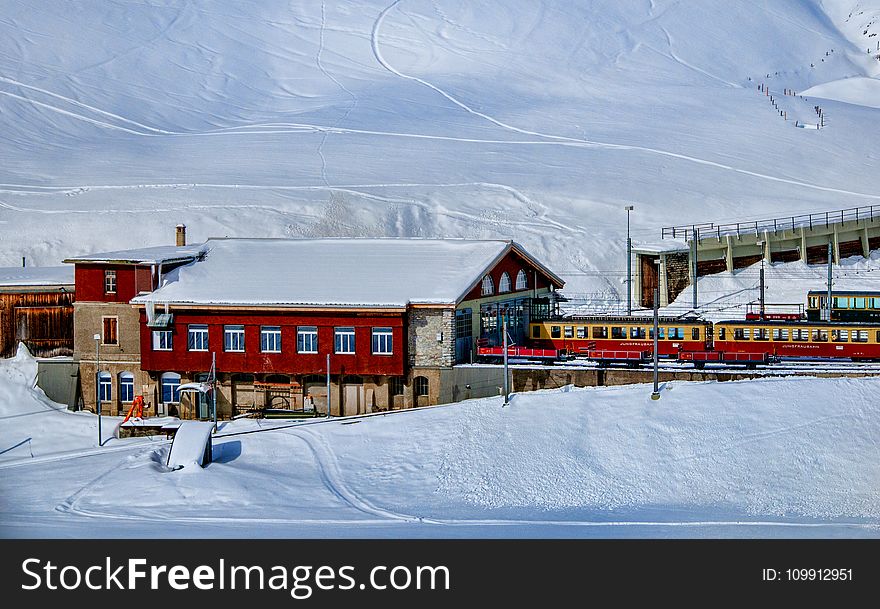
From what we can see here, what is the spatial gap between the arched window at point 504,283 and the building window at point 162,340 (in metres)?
10.9

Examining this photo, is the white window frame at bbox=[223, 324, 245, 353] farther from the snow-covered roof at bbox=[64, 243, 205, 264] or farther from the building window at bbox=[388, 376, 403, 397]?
the building window at bbox=[388, 376, 403, 397]

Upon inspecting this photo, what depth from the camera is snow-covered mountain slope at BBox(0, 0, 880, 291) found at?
70.2 meters

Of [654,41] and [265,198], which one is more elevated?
[654,41]

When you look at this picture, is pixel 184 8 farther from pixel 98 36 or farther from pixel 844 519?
pixel 844 519

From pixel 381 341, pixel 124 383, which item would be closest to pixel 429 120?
pixel 124 383

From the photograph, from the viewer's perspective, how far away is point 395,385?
40219mm

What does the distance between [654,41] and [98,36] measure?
49.6m

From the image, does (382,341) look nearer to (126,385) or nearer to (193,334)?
(193,334)

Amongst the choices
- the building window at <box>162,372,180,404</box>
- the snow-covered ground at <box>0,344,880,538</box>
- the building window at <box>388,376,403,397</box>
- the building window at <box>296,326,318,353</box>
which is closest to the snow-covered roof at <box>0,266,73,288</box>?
the building window at <box>162,372,180,404</box>

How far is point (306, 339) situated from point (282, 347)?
805 mm

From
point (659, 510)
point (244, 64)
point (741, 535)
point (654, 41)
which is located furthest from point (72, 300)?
point (654, 41)

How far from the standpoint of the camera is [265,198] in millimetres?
72562

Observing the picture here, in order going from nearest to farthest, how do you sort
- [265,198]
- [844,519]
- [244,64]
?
[844,519], [265,198], [244,64]

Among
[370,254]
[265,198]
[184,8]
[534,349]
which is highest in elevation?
[184,8]
